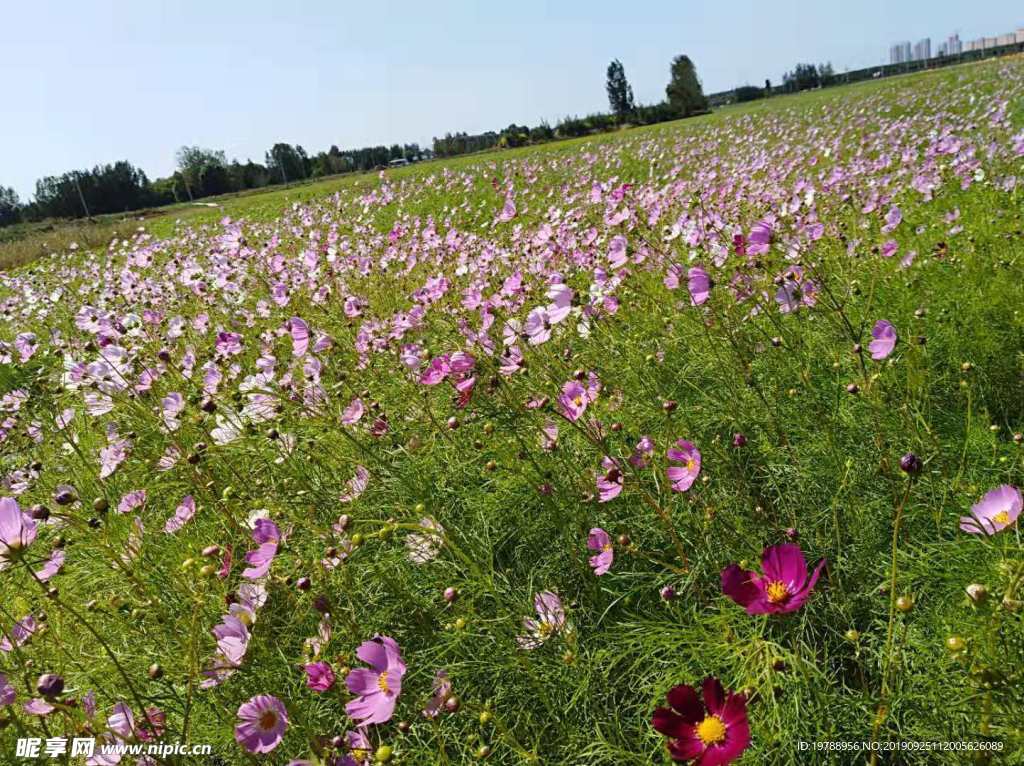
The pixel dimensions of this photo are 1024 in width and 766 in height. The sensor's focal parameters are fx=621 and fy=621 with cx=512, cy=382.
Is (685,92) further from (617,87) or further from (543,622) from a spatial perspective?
(543,622)

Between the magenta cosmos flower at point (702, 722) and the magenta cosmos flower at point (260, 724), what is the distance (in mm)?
662

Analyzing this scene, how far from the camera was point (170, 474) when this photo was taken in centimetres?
242

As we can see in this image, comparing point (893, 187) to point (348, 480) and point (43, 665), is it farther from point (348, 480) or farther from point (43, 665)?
point (43, 665)

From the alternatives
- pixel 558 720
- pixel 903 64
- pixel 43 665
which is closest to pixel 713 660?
pixel 558 720

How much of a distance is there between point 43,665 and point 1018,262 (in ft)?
10.6

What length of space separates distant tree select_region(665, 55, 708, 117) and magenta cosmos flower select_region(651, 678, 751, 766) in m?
40.6

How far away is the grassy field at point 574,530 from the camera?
1039 millimetres

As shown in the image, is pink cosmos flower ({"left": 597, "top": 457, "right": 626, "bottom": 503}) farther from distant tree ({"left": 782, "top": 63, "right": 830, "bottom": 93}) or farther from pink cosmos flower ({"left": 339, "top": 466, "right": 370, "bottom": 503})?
distant tree ({"left": 782, "top": 63, "right": 830, "bottom": 93})

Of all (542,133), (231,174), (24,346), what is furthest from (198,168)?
(24,346)

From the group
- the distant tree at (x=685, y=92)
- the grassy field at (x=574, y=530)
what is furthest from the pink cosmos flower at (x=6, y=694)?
the distant tree at (x=685, y=92)

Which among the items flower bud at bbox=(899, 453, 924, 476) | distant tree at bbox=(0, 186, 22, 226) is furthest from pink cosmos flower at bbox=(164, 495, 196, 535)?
distant tree at bbox=(0, 186, 22, 226)

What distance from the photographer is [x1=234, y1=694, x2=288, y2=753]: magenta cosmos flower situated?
1084mm

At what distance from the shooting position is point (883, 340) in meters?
1.43

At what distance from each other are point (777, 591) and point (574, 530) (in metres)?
0.69
